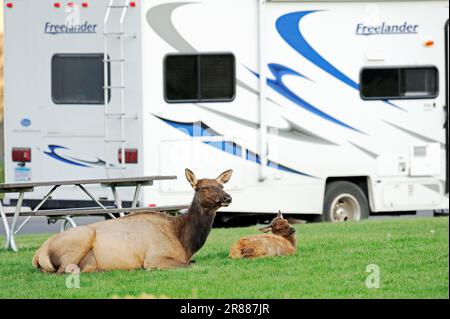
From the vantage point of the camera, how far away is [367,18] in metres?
16.4

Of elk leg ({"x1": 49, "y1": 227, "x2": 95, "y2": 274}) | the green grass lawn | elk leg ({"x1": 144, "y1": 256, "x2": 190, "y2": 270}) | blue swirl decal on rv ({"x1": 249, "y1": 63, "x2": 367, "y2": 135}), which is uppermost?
blue swirl decal on rv ({"x1": 249, "y1": 63, "x2": 367, "y2": 135})

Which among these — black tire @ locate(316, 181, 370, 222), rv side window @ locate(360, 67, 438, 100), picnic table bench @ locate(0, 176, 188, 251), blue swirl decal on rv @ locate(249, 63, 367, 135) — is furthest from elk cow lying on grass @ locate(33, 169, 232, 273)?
rv side window @ locate(360, 67, 438, 100)

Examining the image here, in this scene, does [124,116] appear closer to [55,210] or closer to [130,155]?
[130,155]

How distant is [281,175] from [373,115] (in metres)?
1.51

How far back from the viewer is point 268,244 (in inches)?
455

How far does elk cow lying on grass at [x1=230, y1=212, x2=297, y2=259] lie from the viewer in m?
11.5

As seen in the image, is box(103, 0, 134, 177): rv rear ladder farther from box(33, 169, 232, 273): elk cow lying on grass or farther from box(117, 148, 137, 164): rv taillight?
box(33, 169, 232, 273): elk cow lying on grass

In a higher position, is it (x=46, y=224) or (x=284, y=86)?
(x=284, y=86)

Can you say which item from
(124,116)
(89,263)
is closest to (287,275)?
(89,263)

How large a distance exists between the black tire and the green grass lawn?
126 inches

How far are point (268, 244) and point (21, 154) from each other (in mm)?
5518

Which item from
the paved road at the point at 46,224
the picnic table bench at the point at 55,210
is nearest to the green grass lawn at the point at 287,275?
the picnic table bench at the point at 55,210
